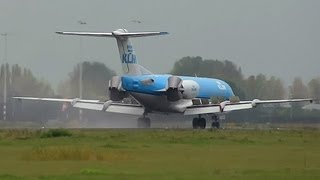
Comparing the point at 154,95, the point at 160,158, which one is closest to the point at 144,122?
the point at 154,95

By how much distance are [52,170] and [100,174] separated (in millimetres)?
3451

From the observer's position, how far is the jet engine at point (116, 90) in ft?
295

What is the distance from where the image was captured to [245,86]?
437ft

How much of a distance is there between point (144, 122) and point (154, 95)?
362 cm

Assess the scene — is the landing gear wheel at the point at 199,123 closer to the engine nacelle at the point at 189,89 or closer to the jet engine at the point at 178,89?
the engine nacelle at the point at 189,89

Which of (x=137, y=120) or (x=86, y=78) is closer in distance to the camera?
(x=137, y=120)

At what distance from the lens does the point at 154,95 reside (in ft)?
305

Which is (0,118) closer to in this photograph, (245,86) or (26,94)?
(26,94)

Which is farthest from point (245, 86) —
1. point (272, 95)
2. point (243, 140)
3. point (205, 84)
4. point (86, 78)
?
point (243, 140)

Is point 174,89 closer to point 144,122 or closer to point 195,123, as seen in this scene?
point 144,122

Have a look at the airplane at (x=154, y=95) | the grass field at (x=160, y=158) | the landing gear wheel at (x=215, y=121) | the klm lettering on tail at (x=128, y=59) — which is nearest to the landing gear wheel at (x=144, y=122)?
the airplane at (x=154, y=95)

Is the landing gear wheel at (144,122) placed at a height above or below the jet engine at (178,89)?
below

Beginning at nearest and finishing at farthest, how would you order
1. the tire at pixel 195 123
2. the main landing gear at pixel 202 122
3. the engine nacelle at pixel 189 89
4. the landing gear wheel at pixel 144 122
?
the engine nacelle at pixel 189 89 < the landing gear wheel at pixel 144 122 < the main landing gear at pixel 202 122 < the tire at pixel 195 123

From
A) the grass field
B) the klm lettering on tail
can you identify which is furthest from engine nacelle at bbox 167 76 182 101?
the grass field
